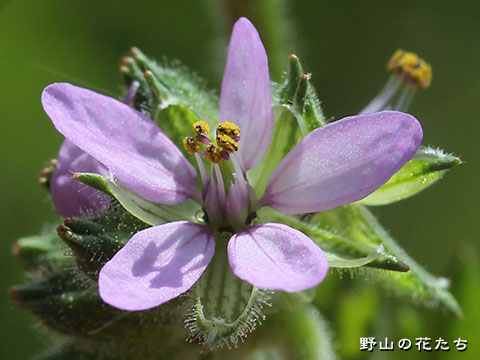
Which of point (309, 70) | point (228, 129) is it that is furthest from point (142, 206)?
point (309, 70)

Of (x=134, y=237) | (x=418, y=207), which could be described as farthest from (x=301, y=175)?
(x=418, y=207)

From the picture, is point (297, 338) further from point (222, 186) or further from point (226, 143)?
point (226, 143)

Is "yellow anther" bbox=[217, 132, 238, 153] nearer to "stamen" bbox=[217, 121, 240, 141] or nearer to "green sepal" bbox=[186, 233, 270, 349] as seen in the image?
"stamen" bbox=[217, 121, 240, 141]

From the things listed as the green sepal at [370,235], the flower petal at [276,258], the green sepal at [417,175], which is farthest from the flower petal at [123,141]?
the green sepal at [417,175]

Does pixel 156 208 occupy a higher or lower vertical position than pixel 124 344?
higher

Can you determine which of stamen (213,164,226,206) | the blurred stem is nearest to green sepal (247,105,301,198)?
stamen (213,164,226,206)

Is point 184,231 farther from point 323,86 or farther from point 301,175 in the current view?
point 323,86

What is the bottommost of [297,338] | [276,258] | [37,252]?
[297,338]
